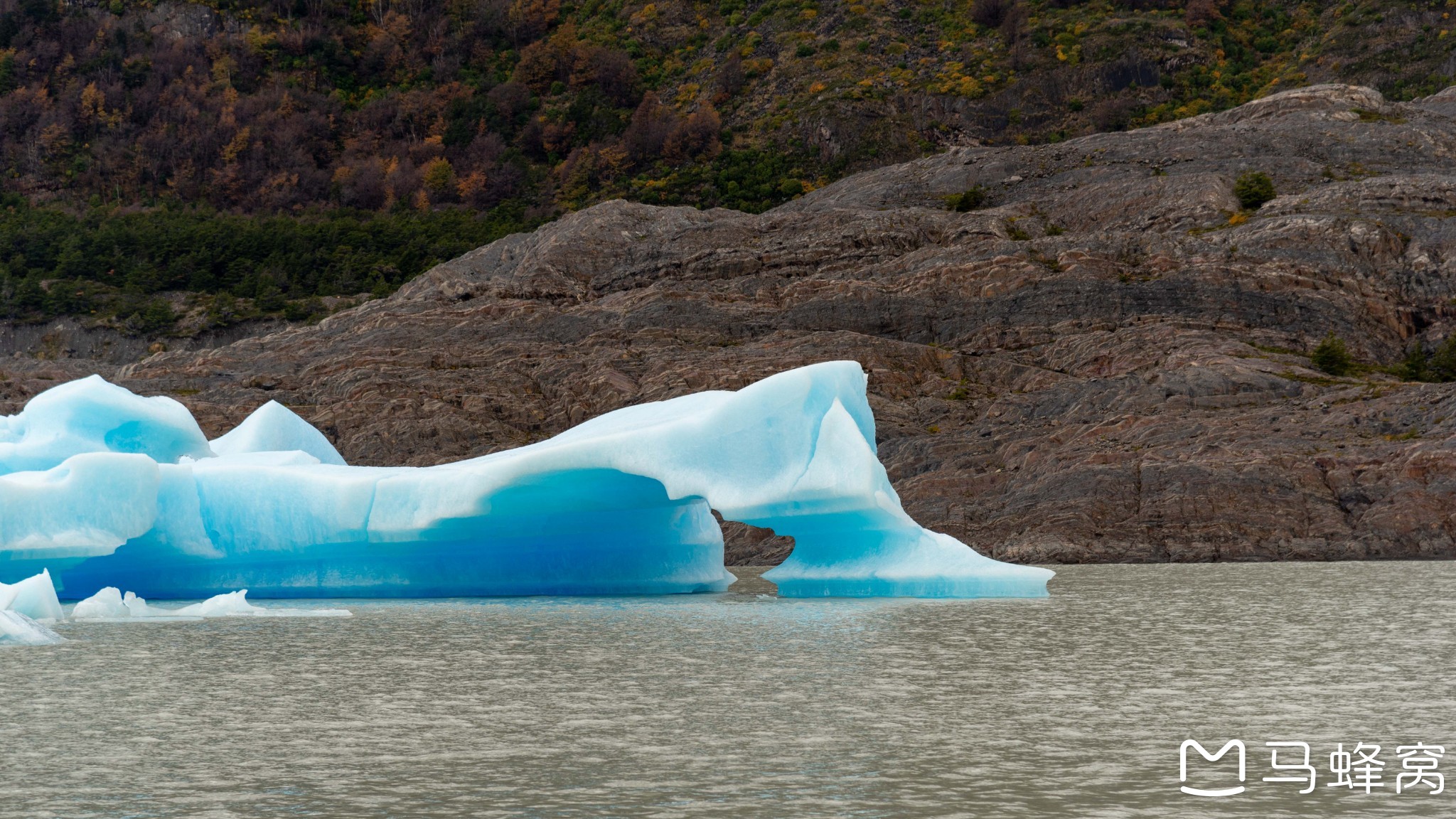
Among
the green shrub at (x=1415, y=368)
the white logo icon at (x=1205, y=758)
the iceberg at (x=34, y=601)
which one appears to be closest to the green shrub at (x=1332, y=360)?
the green shrub at (x=1415, y=368)

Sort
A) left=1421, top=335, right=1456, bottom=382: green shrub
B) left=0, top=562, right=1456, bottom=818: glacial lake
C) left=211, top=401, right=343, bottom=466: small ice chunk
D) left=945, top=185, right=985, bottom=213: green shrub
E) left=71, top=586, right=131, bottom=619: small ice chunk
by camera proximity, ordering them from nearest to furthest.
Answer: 1. left=0, top=562, right=1456, bottom=818: glacial lake
2. left=71, top=586, right=131, bottom=619: small ice chunk
3. left=211, top=401, right=343, bottom=466: small ice chunk
4. left=1421, top=335, right=1456, bottom=382: green shrub
5. left=945, top=185, right=985, bottom=213: green shrub

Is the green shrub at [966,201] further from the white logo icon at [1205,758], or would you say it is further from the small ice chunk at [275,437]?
the white logo icon at [1205,758]

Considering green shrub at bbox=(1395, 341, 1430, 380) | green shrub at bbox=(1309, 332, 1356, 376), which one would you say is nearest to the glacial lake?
green shrub at bbox=(1309, 332, 1356, 376)

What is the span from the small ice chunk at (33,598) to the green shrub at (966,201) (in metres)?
39.9

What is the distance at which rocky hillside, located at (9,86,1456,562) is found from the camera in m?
34.3

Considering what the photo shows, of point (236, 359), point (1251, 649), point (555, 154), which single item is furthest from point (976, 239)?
point (555, 154)

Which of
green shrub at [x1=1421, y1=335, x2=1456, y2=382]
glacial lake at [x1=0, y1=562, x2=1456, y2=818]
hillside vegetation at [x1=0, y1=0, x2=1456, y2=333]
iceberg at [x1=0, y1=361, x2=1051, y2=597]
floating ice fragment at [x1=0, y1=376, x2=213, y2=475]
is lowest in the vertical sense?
glacial lake at [x1=0, y1=562, x2=1456, y2=818]

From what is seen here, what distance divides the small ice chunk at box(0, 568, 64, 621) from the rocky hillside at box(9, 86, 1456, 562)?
20.9 meters

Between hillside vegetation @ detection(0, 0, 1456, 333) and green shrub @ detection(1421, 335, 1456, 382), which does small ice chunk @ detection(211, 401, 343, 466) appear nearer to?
green shrub @ detection(1421, 335, 1456, 382)

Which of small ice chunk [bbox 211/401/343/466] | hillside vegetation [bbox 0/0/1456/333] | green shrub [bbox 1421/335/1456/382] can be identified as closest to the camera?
small ice chunk [bbox 211/401/343/466]

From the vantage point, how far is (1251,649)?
1457cm

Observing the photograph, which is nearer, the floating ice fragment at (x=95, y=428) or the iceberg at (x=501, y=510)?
the iceberg at (x=501, y=510)

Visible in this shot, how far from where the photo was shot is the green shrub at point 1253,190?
161 feet

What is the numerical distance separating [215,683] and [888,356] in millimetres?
32114
